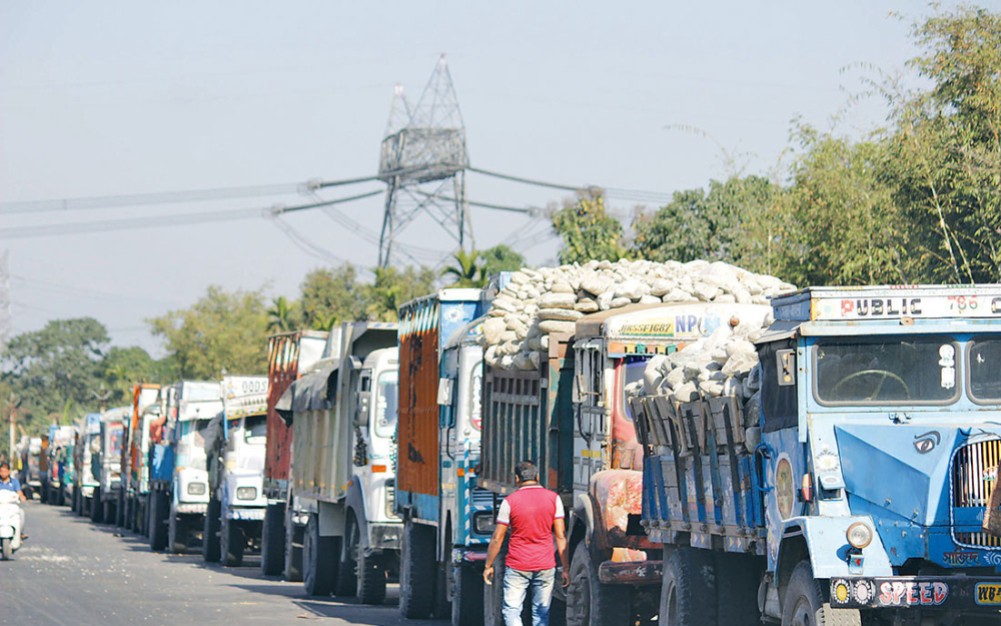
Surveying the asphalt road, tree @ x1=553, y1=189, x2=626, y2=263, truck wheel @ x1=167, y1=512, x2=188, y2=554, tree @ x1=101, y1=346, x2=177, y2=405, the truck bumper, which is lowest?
the asphalt road

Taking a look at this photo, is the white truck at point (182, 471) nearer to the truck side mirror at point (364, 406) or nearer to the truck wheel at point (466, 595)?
the truck side mirror at point (364, 406)

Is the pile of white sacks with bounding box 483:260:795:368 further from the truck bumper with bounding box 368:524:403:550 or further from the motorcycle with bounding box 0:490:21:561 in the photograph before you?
the motorcycle with bounding box 0:490:21:561

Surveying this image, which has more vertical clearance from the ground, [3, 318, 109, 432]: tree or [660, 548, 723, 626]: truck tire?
[3, 318, 109, 432]: tree

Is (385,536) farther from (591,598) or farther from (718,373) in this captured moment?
(718,373)

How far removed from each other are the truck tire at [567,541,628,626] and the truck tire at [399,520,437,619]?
5.57m

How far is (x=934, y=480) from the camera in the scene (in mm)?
9523

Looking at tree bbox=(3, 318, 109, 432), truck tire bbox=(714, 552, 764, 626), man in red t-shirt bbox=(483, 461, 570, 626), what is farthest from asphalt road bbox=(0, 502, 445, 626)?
tree bbox=(3, 318, 109, 432)

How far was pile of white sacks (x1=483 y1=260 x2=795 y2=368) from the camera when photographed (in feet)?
51.5

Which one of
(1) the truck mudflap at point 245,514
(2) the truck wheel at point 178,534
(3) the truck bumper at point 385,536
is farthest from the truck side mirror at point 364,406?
(2) the truck wheel at point 178,534

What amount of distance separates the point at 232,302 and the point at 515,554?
7498cm

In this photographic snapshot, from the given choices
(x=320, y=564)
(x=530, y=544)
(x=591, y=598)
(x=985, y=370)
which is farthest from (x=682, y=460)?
(x=320, y=564)

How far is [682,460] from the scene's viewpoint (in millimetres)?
12328

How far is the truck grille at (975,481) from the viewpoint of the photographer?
952 cm

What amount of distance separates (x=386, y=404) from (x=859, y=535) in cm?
1272
